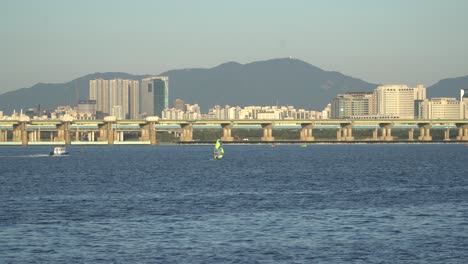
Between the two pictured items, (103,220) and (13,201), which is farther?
(13,201)

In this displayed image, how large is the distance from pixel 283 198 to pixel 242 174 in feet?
142

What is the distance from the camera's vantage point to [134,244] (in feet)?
184

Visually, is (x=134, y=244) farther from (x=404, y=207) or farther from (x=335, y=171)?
(x=335, y=171)

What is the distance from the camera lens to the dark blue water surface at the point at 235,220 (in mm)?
52938

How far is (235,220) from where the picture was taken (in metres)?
67.5

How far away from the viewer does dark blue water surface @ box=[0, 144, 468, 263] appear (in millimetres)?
52938

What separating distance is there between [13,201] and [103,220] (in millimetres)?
19526

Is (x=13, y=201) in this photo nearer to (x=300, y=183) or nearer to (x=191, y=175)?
(x=300, y=183)

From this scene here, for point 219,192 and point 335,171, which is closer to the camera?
point 219,192

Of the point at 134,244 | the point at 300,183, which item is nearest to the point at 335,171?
the point at 300,183

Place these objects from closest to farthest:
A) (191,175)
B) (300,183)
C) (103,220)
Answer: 1. (103,220)
2. (300,183)
3. (191,175)

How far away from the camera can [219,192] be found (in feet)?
309

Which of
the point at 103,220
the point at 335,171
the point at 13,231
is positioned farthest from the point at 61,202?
the point at 335,171

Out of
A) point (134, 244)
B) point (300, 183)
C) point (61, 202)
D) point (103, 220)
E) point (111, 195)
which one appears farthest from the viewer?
point (300, 183)
